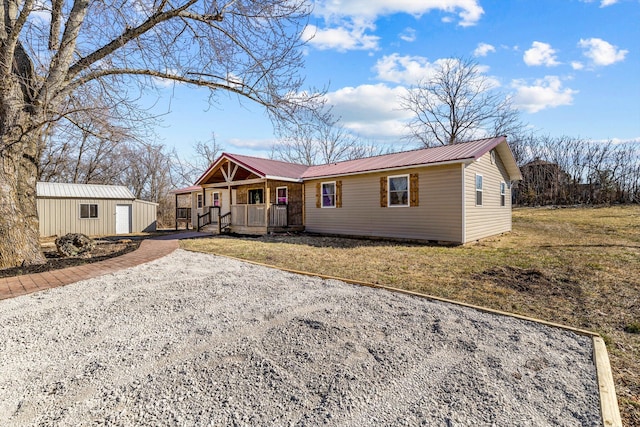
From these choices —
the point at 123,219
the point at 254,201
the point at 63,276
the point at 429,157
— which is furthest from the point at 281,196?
the point at 123,219

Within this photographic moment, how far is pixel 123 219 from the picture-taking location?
61.9 feet

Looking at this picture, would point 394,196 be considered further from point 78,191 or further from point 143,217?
point 78,191

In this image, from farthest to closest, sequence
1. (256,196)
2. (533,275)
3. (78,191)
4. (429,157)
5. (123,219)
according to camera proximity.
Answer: (123,219)
(78,191)
(256,196)
(429,157)
(533,275)

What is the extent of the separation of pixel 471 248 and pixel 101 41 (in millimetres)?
10175

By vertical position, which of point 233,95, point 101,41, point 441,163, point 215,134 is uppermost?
point 215,134

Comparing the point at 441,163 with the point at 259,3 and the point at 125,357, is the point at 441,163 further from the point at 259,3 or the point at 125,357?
the point at 125,357

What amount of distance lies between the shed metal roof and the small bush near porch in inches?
480

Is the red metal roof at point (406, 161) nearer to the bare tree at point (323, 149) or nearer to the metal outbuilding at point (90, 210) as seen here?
the metal outbuilding at point (90, 210)

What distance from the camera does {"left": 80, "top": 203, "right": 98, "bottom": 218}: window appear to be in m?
17.3

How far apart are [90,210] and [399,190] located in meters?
16.8

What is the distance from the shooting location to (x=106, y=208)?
18.1 meters

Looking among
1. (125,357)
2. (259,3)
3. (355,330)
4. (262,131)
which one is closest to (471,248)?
(262,131)

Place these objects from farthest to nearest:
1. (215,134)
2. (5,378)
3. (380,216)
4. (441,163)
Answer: (215,134) → (380,216) → (441,163) → (5,378)

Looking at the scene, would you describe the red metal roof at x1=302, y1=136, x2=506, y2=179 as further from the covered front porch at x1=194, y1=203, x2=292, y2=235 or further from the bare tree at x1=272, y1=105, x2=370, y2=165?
the bare tree at x1=272, y1=105, x2=370, y2=165
